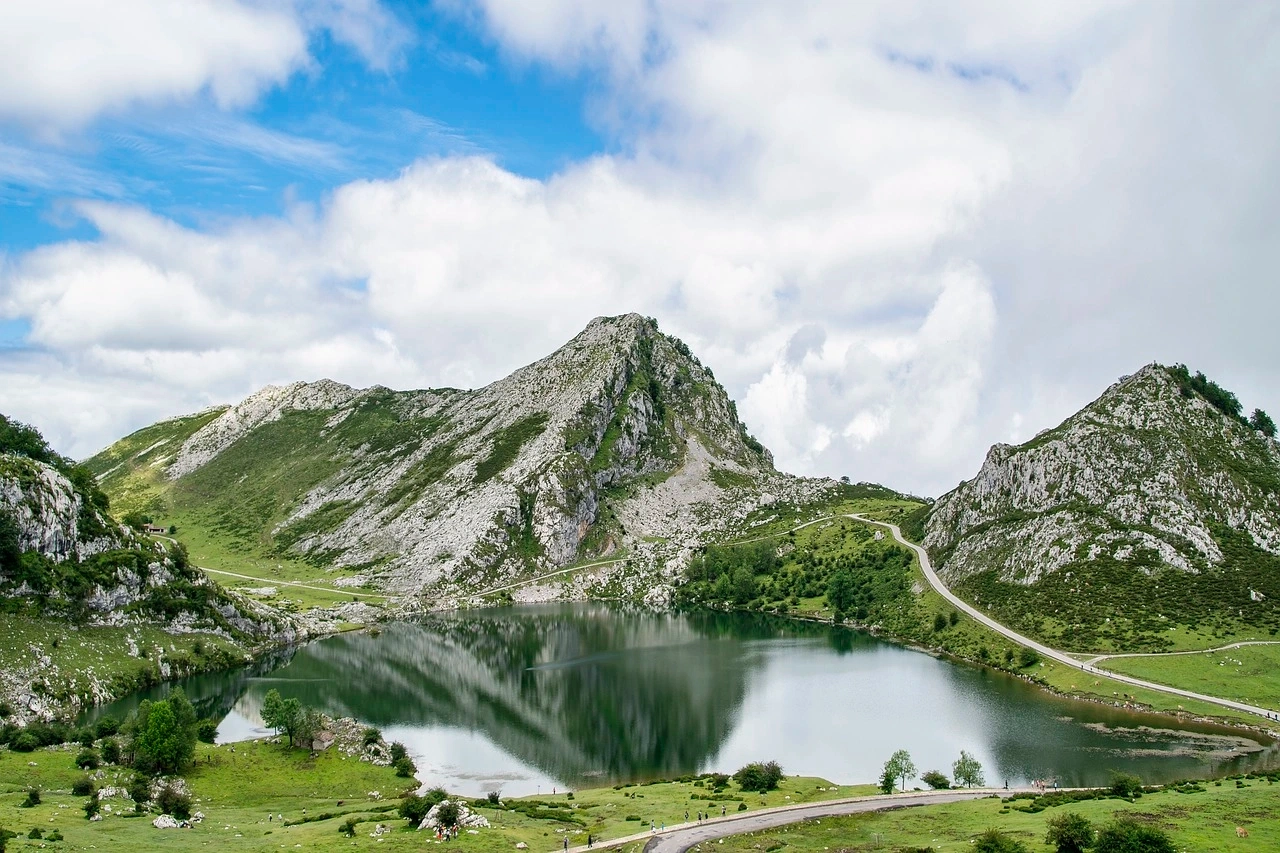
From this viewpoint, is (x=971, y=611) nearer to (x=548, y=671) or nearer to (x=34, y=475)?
(x=548, y=671)

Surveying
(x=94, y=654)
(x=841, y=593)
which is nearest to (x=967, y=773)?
(x=841, y=593)

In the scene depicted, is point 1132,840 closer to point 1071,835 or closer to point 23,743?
point 1071,835

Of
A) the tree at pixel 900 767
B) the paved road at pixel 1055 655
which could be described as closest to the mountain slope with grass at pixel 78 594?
the tree at pixel 900 767

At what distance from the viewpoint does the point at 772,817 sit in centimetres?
6431

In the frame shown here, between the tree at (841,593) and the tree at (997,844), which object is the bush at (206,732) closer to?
the tree at (997,844)

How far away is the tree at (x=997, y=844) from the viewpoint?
48.5 m

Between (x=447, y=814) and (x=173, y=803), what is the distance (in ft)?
82.0

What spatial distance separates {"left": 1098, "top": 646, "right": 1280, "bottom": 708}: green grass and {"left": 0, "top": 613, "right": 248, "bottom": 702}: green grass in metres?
134

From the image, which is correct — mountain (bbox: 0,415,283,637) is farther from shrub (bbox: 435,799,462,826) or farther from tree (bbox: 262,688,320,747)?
shrub (bbox: 435,799,462,826)

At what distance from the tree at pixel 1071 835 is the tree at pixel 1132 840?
25.3 inches

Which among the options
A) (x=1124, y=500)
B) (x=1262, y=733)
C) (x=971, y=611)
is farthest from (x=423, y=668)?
(x=1124, y=500)

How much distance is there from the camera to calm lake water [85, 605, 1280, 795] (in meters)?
86.2

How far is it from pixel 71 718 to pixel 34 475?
139 ft

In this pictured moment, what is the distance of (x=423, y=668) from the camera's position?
136375 mm
